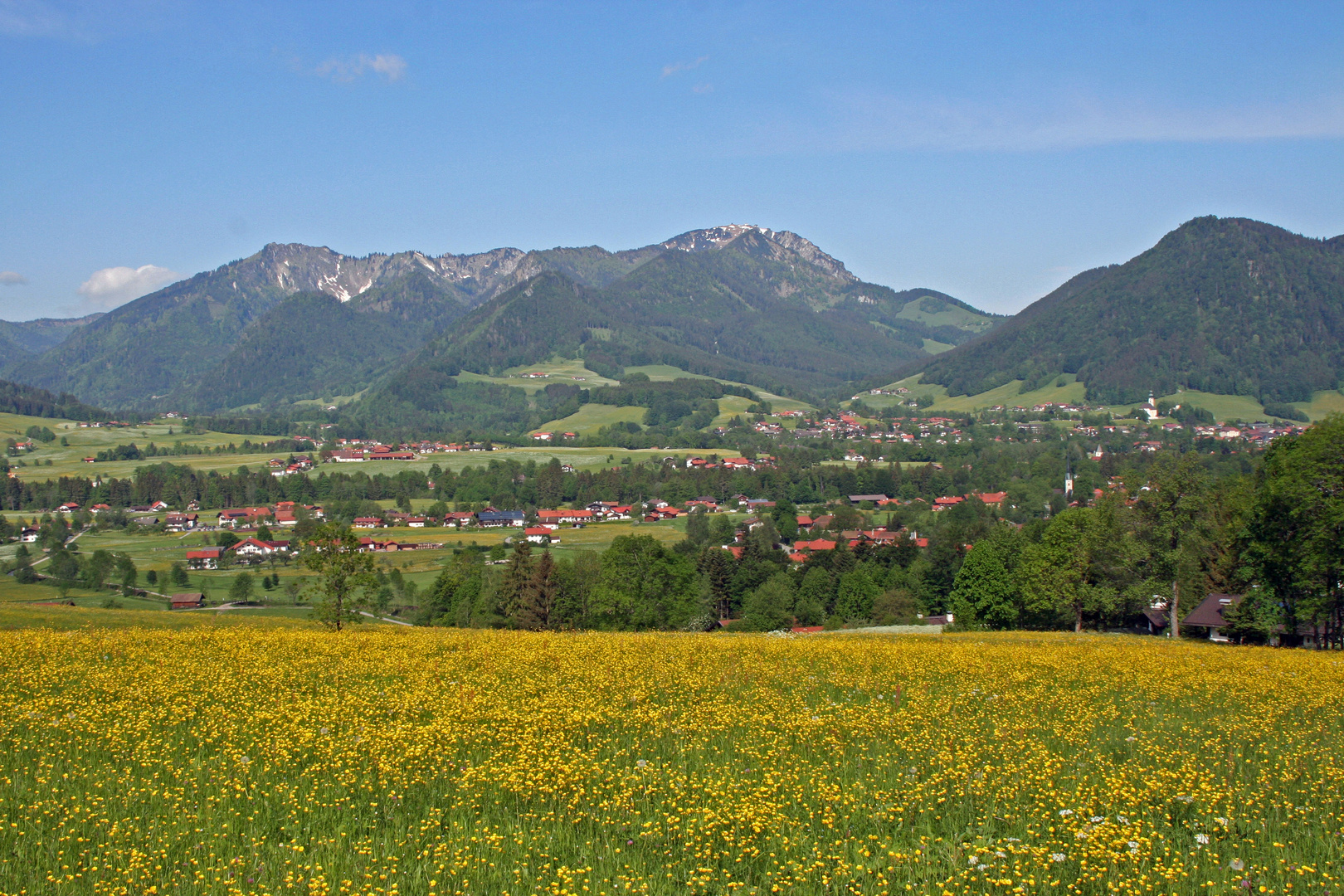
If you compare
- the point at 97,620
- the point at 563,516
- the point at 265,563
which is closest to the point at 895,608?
the point at 97,620

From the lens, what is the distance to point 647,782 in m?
10.6

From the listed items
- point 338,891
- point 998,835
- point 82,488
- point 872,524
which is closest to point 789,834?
point 998,835

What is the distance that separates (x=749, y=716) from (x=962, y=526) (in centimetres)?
8187

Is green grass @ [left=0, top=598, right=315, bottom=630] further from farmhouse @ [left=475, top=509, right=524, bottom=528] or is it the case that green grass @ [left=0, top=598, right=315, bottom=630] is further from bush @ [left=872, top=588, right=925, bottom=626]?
farmhouse @ [left=475, top=509, right=524, bottom=528]

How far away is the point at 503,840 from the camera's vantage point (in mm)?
8836

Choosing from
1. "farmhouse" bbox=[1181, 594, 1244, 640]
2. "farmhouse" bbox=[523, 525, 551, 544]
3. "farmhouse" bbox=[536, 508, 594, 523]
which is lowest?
"farmhouse" bbox=[523, 525, 551, 544]

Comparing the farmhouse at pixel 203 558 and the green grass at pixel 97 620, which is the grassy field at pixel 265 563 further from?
the green grass at pixel 97 620

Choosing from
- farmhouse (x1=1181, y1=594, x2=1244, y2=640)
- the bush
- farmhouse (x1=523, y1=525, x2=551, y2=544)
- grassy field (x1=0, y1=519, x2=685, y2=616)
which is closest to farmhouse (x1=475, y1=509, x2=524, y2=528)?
grassy field (x1=0, y1=519, x2=685, y2=616)

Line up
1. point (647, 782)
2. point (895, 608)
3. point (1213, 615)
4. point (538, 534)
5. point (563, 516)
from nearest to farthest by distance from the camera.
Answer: point (647, 782) < point (1213, 615) < point (895, 608) < point (538, 534) < point (563, 516)

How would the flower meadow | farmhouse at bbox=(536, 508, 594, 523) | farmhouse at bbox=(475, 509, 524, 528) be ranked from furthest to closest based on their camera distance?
farmhouse at bbox=(536, 508, 594, 523) < farmhouse at bbox=(475, 509, 524, 528) < the flower meadow

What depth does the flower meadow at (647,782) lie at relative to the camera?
26.7ft

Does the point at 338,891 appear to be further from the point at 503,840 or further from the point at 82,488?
the point at 82,488

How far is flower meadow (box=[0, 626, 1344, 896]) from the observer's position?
8.14 m

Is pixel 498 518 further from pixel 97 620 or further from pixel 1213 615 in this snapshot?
pixel 1213 615
